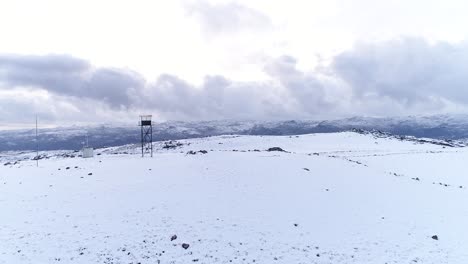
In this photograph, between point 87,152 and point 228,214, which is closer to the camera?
point 228,214

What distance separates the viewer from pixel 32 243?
23047 mm

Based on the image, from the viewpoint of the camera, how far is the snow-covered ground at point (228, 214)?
2208 centimetres

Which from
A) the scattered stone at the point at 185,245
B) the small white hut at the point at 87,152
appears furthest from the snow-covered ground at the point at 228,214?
the small white hut at the point at 87,152

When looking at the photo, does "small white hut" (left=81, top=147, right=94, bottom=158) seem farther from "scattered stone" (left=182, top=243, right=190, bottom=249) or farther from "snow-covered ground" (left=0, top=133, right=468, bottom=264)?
"scattered stone" (left=182, top=243, right=190, bottom=249)

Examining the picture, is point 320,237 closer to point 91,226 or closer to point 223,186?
point 223,186

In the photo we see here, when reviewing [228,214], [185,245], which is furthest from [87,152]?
[185,245]

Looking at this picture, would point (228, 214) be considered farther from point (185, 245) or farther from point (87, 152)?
point (87, 152)

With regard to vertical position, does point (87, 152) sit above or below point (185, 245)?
above

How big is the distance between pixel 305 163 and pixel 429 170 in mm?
23117

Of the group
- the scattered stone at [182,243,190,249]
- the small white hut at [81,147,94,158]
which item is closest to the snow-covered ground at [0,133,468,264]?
the scattered stone at [182,243,190,249]

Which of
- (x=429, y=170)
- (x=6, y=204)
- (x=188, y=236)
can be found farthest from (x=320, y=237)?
(x=429, y=170)

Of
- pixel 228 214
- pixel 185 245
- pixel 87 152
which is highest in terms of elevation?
pixel 87 152

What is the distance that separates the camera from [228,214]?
27.7 m

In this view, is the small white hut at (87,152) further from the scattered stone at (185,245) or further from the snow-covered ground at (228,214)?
the scattered stone at (185,245)
